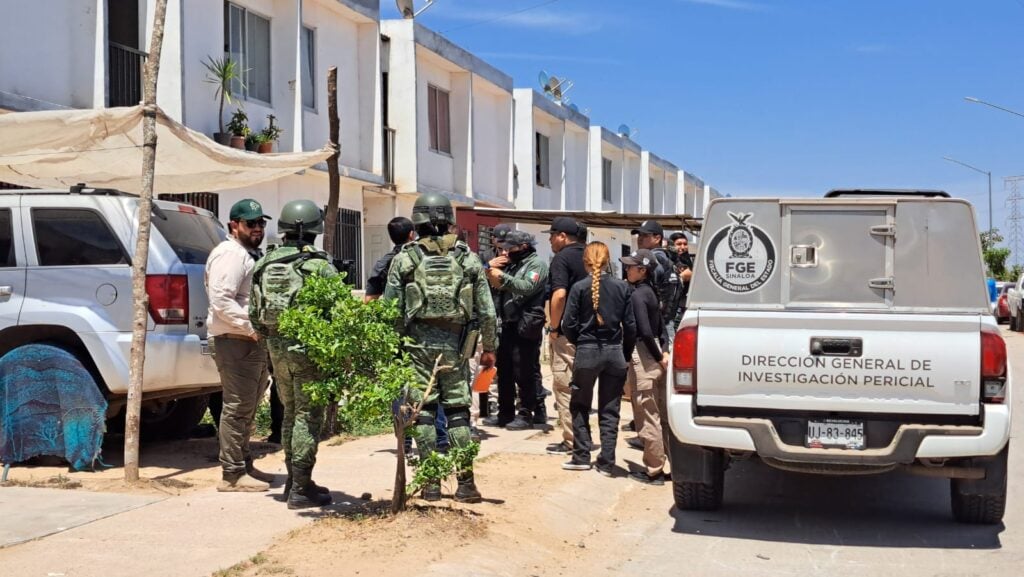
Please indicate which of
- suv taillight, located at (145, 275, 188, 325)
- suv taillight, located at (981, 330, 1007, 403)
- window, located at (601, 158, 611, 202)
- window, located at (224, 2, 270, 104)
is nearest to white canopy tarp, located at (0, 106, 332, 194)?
suv taillight, located at (145, 275, 188, 325)

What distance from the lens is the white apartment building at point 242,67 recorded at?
484 inches

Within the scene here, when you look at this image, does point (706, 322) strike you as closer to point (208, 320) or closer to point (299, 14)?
point (208, 320)

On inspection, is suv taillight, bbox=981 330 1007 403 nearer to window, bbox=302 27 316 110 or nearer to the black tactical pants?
the black tactical pants

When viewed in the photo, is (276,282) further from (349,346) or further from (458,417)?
(458,417)

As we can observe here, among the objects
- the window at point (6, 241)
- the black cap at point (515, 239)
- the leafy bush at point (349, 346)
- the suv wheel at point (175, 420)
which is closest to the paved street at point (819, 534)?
the leafy bush at point (349, 346)

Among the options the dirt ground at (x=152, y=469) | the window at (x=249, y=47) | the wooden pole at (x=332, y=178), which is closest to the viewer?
the dirt ground at (x=152, y=469)

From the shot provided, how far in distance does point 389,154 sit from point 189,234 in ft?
42.6

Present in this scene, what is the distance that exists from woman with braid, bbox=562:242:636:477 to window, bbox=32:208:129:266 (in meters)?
3.34

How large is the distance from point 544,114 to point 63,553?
86.2 ft

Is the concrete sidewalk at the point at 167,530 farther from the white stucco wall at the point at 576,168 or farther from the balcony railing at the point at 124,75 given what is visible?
the white stucco wall at the point at 576,168

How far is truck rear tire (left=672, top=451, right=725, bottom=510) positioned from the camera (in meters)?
7.04

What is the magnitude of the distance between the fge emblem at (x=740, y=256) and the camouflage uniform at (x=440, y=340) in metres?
1.52

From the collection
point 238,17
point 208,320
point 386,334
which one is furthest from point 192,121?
point 386,334

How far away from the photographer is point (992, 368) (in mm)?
6219
